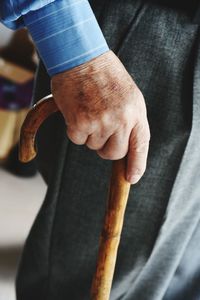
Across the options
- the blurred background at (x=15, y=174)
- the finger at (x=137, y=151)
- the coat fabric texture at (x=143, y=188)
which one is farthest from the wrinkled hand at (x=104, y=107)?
the blurred background at (x=15, y=174)

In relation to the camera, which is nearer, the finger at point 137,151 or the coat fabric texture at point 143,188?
the finger at point 137,151

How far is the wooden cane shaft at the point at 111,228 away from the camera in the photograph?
1.98ft

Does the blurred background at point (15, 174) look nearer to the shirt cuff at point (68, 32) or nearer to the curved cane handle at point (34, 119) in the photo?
the curved cane handle at point (34, 119)

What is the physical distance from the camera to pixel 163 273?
1.00m

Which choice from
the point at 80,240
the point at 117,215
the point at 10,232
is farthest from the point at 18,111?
the point at 117,215

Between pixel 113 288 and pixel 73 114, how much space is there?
1.90 feet

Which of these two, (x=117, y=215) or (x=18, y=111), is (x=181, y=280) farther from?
(x=18, y=111)

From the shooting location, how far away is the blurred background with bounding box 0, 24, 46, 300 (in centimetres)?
135

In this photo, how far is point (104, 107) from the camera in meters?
0.54

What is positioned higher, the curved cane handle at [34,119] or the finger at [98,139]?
the curved cane handle at [34,119]

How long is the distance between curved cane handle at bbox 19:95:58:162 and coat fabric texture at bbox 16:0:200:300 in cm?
22

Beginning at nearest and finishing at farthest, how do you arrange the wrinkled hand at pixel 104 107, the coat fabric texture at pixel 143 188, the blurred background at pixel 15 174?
the wrinkled hand at pixel 104 107, the coat fabric texture at pixel 143 188, the blurred background at pixel 15 174

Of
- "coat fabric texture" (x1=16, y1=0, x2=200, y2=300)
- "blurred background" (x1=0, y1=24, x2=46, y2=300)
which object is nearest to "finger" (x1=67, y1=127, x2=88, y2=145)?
"coat fabric texture" (x1=16, y1=0, x2=200, y2=300)

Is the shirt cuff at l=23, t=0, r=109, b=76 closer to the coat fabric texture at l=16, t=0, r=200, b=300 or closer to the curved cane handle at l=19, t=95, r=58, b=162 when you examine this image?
the curved cane handle at l=19, t=95, r=58, b=162
